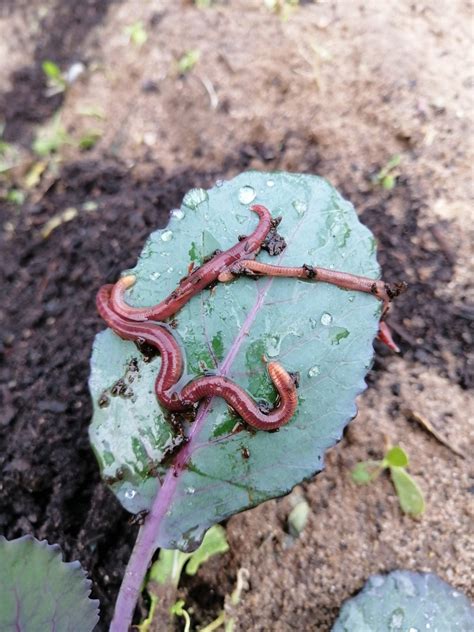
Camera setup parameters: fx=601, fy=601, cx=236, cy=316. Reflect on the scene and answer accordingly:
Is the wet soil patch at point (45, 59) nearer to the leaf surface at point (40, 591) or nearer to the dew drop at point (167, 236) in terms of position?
the dew drop at point (167, 236)

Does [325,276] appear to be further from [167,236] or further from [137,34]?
[137,34]

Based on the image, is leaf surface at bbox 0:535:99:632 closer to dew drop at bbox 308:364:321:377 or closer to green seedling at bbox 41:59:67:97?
dew drop at bbox 308:364:321:377

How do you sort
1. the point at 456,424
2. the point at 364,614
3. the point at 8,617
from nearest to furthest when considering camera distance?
the point at 8,617 < the point at 364,614 < the point at 456,424

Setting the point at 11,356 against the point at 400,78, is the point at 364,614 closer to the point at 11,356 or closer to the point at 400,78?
the point at 11,356

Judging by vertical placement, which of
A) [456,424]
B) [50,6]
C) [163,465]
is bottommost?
[456,424]

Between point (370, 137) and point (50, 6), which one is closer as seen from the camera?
point (370, 137)

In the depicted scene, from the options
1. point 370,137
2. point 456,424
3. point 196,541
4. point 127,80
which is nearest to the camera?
point 196,541

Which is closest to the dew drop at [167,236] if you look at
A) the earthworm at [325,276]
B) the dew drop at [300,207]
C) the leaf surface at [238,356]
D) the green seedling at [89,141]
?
the leaf surface at [238,356]

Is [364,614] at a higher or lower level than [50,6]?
lower

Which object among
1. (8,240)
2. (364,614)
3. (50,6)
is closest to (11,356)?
(8,240)
